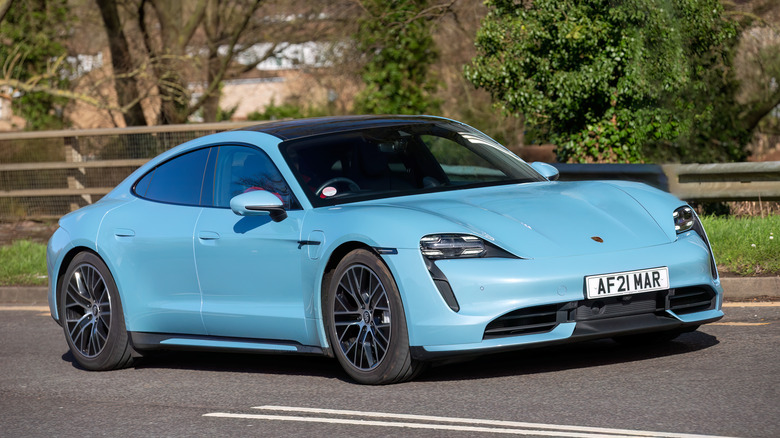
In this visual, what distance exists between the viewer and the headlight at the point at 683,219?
21.1 ft

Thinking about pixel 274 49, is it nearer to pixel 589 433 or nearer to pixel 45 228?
pixel 45 228

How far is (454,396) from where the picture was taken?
19.3 feet

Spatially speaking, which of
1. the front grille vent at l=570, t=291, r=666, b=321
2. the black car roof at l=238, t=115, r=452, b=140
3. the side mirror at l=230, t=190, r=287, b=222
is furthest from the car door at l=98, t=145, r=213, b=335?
the front grille vent at l=570, t=291, r=666, b=321

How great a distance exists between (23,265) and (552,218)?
822cm

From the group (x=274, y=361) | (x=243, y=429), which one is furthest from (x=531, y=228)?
(x=274, y=361)

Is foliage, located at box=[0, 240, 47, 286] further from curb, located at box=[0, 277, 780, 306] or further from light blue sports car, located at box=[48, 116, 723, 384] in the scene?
curb, located at box=[0, 277, 780, 306]

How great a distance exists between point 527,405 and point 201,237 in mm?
2462

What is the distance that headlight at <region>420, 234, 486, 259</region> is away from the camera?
5.88 meters

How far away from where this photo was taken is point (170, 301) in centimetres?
731

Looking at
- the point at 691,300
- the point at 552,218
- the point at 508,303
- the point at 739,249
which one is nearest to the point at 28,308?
the point at 739,249

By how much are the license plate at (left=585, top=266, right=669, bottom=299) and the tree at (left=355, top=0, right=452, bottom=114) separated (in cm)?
1324

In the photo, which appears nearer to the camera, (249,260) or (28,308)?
(249,260)

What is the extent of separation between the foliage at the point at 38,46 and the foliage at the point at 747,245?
578 inches

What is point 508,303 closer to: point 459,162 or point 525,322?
point 525,322
